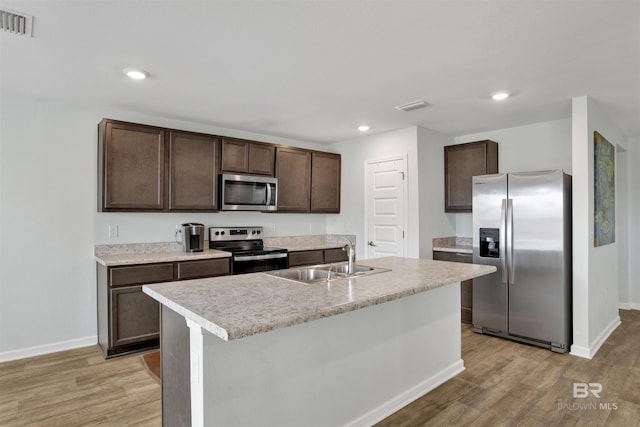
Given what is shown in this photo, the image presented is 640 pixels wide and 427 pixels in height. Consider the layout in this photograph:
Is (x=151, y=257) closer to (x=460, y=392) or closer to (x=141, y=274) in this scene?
(x=141, y=274)

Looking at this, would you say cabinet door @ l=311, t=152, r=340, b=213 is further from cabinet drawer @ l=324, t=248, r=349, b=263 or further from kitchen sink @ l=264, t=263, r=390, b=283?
kitchen sink @ l=264, t=263, r=390, b=283

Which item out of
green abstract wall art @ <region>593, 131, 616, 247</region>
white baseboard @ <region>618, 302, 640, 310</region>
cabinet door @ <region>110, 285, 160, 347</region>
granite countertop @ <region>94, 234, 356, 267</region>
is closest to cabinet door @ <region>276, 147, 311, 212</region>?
granite countertop @ <region>94, 234, 356, 267</region>

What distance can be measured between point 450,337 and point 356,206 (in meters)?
2.63

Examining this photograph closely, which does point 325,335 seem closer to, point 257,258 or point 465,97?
point 257,258

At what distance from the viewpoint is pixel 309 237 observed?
5.44m

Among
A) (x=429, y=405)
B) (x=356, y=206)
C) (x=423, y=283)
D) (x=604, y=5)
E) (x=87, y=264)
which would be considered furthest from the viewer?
(x=356, y=206)

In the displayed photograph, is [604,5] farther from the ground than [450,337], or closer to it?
farther from the ground

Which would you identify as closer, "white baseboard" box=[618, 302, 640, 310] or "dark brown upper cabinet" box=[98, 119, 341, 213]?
"dark brown upper cabinet" box=[98, 119, 341, 213]

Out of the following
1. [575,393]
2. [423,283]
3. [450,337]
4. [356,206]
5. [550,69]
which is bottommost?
[575,393]

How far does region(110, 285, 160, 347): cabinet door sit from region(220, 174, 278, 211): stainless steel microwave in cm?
130

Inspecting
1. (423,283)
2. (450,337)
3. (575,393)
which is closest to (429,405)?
(450,337)

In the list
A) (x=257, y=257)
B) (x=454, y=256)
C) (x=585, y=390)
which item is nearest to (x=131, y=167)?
(x=257, y=257)

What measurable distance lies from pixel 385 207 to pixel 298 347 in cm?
321

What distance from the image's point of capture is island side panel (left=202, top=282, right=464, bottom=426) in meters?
1.60
